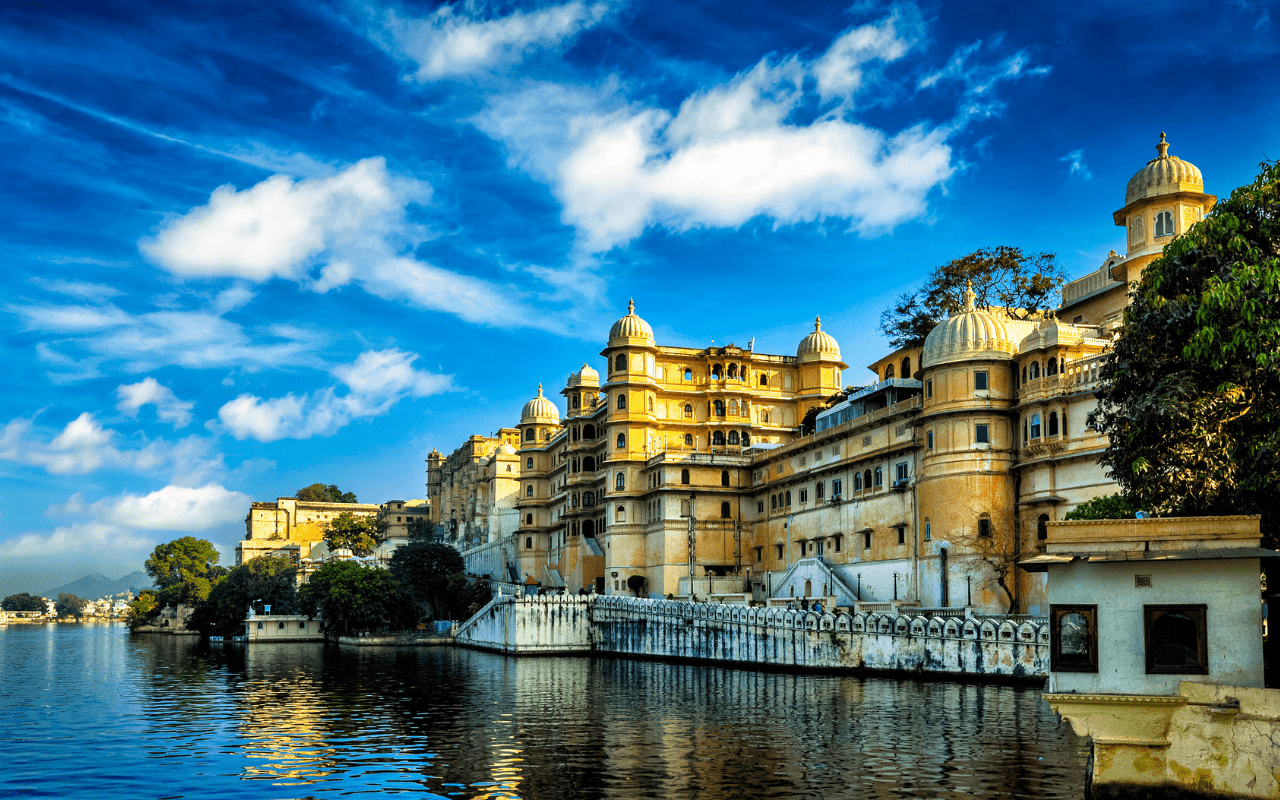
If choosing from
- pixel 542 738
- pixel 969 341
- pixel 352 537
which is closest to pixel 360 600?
pixel 352 537

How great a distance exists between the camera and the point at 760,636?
54.1m

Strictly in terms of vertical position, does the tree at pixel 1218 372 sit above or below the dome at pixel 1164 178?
below

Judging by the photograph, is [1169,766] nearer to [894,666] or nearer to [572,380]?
[894,666]

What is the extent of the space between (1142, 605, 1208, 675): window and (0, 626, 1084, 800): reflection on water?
162 inches

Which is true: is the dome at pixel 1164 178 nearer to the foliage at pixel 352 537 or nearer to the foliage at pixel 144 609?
the foliage at pixel 352 537

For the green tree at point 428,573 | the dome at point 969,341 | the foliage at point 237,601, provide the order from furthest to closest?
the foliage at point 237,601, the green tree at point 428,573, the dome at point 969,341

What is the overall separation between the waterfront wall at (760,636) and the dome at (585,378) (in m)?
22.8

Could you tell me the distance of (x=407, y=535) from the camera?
538 ft

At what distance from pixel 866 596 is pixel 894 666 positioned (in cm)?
1605

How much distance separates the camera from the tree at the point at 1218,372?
23.8 meters

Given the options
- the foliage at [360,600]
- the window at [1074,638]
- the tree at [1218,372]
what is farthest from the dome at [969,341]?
the foliage at [360,600]

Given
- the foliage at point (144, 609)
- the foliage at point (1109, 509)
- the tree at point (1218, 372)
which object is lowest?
the foliage at point (144, 609)

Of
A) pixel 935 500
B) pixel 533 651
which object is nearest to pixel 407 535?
pixel 533 651

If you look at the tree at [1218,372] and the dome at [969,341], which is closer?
the tree at [1218,372]
